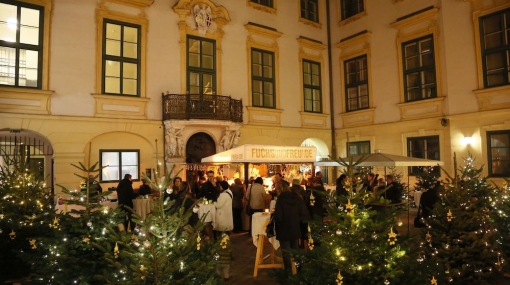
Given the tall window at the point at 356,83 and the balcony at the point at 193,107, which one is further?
the tall window at the point at 356,83

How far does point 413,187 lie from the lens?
15.2 m

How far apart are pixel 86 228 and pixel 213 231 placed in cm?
399

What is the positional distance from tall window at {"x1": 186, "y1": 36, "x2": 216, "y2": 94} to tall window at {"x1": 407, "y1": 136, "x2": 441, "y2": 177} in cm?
862

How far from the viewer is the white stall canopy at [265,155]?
10078mm

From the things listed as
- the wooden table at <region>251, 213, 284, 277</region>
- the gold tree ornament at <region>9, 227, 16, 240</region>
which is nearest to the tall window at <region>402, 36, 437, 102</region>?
the wooden table at <region>251, 213, 284, 277</region>

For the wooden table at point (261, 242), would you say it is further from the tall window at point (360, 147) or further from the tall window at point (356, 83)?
the tall window at point (356, 83)

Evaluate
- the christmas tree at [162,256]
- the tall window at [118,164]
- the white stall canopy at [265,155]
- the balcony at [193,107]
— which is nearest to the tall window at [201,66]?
the balcony at [193,107]

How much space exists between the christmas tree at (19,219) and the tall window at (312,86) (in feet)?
43.6

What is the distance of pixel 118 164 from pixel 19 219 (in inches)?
261

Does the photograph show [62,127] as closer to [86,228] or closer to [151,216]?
Result: [86,228]

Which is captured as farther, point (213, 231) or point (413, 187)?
point (413, 187)

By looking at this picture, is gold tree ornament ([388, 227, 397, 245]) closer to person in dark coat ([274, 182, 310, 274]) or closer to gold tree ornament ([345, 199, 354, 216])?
gold tree ornament ([345, 199, 354, 216])

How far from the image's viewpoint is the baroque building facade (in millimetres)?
12266

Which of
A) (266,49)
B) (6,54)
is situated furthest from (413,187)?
(6,54)
